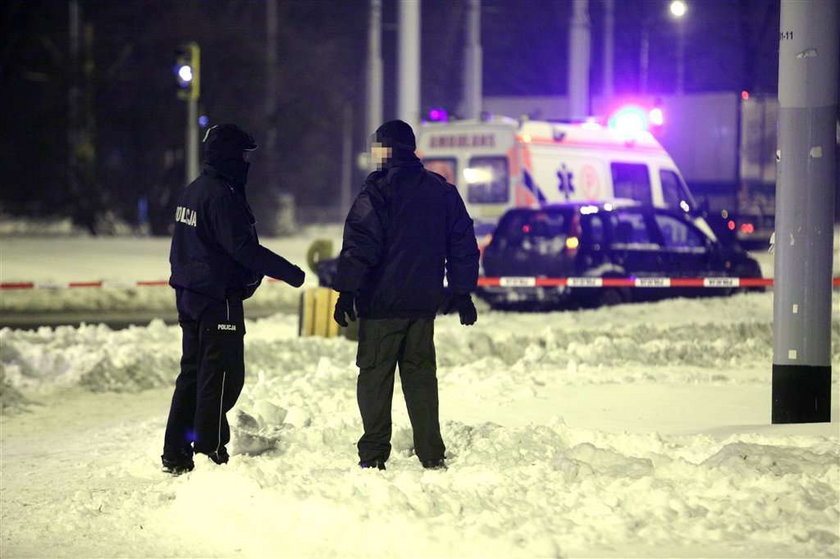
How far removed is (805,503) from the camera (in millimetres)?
6090

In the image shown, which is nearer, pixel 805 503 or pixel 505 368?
pixel 805 503

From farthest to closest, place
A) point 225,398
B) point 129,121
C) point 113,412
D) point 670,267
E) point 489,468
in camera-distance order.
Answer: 1. point 129,121
2. point 670,267
3. point 113,412
4. point 225,398
5. point 489,468

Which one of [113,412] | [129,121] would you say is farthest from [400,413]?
[129,121]

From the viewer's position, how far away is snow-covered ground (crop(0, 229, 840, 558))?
5910 mm

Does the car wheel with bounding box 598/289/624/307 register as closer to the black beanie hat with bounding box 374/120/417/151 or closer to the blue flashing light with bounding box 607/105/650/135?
the blue flashing light with bounding box 607/105/650/135

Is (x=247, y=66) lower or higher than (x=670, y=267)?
higher

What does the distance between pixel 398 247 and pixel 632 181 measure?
16021mm

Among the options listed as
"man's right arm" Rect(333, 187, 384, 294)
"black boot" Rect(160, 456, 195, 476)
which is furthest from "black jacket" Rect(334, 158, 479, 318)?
"black boot" Rect(160, 456, 195, 476)

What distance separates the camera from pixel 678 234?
62.8 feet

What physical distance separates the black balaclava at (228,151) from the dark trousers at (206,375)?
0.66m

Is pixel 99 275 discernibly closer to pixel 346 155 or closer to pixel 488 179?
pixel 488 179

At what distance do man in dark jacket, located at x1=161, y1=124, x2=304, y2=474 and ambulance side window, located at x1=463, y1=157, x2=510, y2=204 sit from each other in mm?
13372

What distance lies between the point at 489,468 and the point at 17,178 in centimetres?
3950

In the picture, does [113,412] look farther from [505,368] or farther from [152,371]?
[505,368]
